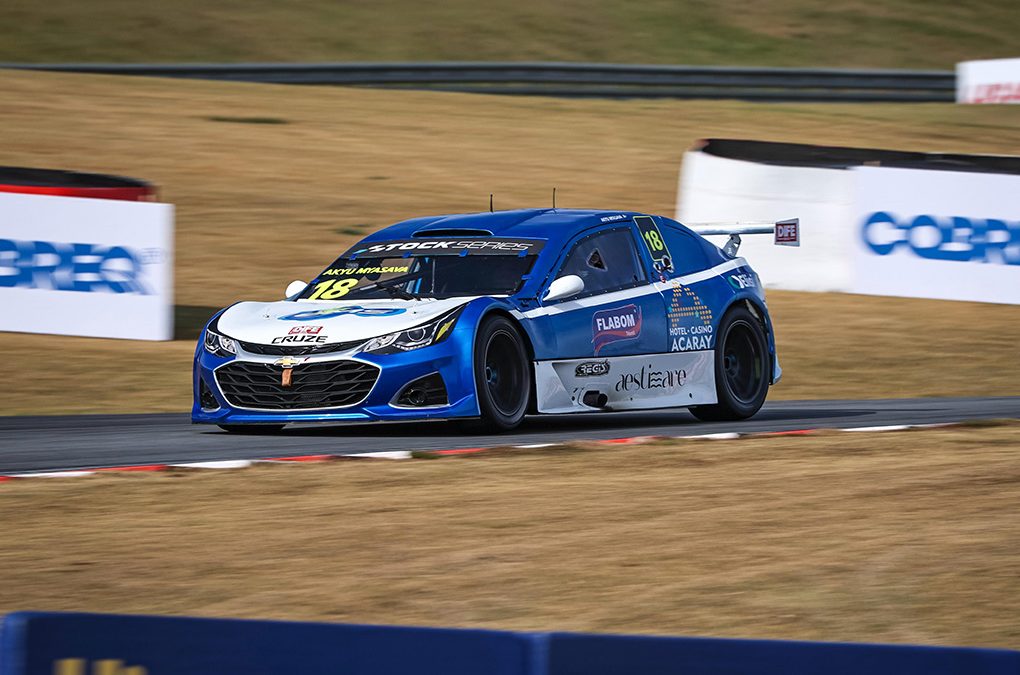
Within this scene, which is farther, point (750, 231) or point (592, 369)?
point (750, 231)

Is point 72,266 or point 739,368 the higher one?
point 72,266

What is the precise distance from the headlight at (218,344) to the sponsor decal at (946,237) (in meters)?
9.80

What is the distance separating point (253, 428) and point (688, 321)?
295 cm

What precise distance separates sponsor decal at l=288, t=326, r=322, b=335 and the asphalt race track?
0.62m

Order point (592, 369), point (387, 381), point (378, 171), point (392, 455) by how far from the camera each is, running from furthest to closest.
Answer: point (378, 171) → point (592, 369) → point (387, 381) → point (392, 455)

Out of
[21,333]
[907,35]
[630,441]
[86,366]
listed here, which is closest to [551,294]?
[630,441]

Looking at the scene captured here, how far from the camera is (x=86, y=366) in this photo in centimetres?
1411

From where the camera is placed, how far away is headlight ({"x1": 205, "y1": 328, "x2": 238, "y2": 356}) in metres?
9.94

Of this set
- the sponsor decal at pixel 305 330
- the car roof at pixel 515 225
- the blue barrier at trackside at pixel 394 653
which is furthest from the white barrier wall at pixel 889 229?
the blue barrier at trackside at pixel 394 653

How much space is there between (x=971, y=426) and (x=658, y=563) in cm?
490

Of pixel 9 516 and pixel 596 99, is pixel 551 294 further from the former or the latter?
pixel 596 99

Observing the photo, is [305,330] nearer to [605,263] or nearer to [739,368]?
[605,263]

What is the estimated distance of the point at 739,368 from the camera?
11945mm

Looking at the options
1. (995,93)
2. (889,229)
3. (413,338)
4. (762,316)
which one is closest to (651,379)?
(762,316)
